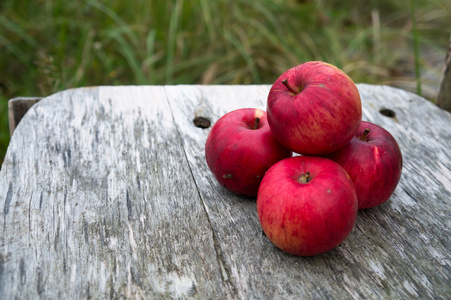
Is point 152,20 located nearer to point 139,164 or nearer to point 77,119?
point 77,119

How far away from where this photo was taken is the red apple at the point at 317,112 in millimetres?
973

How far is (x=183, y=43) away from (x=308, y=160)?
216 centimetres

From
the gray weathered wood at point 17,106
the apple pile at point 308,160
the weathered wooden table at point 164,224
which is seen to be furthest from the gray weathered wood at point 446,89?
the gray weathered wood at point 17,106

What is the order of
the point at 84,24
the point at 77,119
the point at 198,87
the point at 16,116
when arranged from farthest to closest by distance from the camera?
the point at 84,24, the point at 198,87, the point at 16,116, the point at 77,119

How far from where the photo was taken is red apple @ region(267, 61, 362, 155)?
97 centimetres

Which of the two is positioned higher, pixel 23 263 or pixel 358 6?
pixel 23 263

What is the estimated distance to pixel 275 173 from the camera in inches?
37.9

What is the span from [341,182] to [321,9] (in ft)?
9.81

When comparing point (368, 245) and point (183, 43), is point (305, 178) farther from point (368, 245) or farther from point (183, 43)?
point (183, 43)

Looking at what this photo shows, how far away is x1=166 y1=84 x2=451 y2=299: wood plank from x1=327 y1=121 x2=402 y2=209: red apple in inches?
3.7

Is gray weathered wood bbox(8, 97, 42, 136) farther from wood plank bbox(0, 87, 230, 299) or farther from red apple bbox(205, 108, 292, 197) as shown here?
red apple bbox(205, 108, 292, 197)

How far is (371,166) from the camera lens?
104 centimetres

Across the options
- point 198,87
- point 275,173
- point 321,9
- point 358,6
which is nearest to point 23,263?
point 275,173

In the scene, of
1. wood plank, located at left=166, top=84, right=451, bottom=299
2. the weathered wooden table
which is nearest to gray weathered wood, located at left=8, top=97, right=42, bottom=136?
the weathered wooden table
